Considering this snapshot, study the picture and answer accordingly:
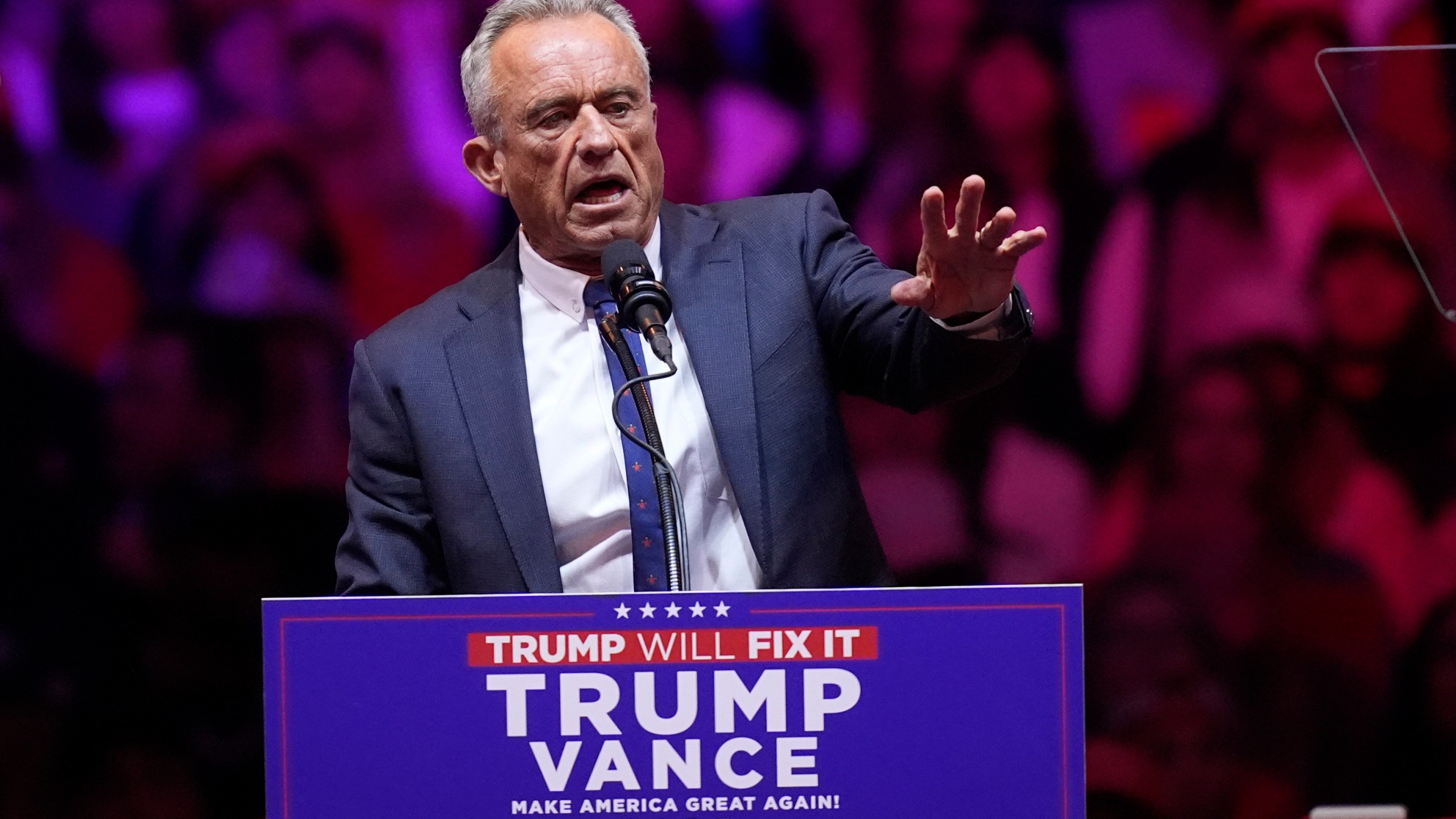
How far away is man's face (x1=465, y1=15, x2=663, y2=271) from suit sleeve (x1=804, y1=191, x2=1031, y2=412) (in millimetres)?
258

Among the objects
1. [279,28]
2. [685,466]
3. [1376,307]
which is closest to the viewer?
[685,466]

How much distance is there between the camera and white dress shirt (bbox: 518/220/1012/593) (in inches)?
69.6

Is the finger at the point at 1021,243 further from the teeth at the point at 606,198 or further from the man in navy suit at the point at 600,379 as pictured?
the teeth at the point at 606,198

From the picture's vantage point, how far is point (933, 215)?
141cm

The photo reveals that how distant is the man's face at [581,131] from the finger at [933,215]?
545 mm

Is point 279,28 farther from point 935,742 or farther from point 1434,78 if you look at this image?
point 1434,78

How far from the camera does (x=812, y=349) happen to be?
1867 mm

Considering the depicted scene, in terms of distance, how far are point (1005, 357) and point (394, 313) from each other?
1401 millimetres

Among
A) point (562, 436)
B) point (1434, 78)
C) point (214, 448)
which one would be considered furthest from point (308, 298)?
point (1434, 78)

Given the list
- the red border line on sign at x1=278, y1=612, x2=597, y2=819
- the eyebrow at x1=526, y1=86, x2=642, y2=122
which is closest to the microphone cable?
the red border line on sign at x1=278, y1=612, x2=597, y2=819

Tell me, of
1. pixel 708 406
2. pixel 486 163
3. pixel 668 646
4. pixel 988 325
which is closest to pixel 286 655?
pixel 668 646

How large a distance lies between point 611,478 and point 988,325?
0.54 m

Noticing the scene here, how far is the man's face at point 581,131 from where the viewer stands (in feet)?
6.08

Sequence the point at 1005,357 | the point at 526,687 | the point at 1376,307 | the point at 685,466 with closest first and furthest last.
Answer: the point at 526,687 < the point at 1005,357 < the point at 685,466 < the point at 1376,307
